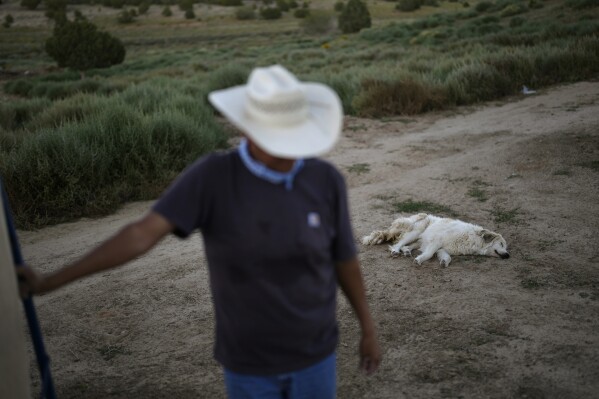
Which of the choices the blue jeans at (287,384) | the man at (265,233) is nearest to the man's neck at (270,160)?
the man at (265,233)

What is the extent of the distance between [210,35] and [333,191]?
60.0 m

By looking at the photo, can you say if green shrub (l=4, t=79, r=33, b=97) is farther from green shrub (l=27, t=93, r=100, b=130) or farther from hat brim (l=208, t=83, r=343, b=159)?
hat brim (l=208, t=83, r=343, b=159)

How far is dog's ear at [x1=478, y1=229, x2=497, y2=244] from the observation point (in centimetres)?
575

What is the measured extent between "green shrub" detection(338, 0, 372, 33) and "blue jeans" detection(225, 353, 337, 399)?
49927mm

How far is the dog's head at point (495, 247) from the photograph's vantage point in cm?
560

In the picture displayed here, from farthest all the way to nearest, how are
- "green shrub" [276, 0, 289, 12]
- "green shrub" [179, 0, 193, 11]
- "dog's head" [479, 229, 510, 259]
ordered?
"green shrub" [276, 0, 289, 12] < "green shrub" [179, 0, 193, 11] < "dog's head" [479, 229, 510, 259]

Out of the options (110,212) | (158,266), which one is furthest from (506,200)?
(110,212)

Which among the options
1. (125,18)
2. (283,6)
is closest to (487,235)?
(125,18)

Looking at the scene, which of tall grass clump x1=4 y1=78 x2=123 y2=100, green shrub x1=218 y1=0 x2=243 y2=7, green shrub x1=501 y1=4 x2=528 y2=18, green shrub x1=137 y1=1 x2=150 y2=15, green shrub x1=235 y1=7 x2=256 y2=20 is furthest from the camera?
green shrub x1=218 y1=0 x2=243 y2=7

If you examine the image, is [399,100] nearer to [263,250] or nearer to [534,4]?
[263,250]

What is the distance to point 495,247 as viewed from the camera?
563cm

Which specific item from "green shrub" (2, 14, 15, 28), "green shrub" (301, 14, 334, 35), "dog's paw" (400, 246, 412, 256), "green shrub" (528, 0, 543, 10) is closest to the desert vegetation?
"dog's paw" (400, 246, 412, 256)

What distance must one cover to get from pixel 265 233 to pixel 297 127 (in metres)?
0.36

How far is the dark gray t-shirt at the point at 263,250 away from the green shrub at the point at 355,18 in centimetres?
4985
